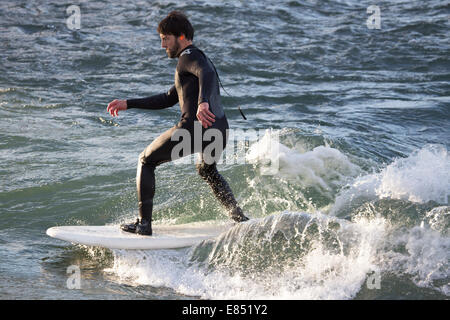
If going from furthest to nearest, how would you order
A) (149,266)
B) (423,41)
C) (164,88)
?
(423,41)
(164,88)
(149,266)

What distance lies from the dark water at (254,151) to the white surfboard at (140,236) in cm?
11

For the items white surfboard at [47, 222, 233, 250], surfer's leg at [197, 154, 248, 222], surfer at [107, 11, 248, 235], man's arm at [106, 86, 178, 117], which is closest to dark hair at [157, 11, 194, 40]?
surfer at [107, 11, 248, 235]

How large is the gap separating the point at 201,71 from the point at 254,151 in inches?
145

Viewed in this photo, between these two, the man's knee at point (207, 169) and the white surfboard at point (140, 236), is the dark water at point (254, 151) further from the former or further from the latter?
the man's knee at point (207, 169)

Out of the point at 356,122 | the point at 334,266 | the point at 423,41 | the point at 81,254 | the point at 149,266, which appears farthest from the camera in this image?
the point at 423,41

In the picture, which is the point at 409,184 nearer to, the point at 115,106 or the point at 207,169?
the point at 207,169

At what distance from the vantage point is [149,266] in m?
6.02

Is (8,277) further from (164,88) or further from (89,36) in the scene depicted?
(89,36)

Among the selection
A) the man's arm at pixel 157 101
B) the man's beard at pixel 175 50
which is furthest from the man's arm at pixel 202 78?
the man's arm at pixel 157 101

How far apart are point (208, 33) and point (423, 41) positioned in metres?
5.33

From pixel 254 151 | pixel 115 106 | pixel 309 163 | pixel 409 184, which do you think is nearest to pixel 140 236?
pixel 115 106

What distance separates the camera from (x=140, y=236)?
6070 millimetres

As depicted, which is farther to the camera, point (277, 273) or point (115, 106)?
point (115, 106)

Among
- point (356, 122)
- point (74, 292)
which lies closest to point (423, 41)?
point (356, 122)
